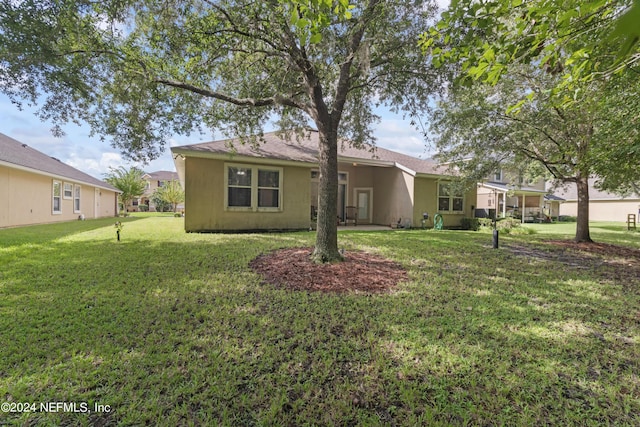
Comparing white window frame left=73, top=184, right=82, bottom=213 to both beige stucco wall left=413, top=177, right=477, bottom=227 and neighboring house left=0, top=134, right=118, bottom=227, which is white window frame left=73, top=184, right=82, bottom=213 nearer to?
neighboring house left=0, top=134, right=118, bottom=227

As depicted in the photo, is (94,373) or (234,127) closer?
(94,373)

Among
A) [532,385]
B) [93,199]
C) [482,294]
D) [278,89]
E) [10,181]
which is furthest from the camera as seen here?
[93,199]

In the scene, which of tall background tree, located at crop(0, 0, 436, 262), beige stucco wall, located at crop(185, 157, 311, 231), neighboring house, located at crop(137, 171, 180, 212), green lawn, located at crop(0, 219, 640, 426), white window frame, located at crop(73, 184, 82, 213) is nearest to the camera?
green lawn, located at crop(0, 219, 640, 426)

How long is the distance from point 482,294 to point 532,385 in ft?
7.75

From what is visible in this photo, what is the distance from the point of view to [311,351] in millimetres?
2766

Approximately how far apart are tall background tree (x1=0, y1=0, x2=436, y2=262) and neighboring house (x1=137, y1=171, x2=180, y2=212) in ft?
103

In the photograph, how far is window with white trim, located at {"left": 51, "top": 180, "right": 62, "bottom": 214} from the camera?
15789 millimetres

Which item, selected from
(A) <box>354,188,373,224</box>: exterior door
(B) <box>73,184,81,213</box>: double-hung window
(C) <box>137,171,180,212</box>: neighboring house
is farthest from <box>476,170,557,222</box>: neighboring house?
(C) <box>137,171,180,212</box>: neighboring house

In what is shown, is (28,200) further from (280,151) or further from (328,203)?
(328,203)

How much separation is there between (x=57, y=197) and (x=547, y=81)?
23.1 m

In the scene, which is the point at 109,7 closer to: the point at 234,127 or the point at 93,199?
A: the point at 234,127

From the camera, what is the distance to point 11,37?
16.1 feet

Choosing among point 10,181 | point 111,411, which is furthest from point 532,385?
point 10,181

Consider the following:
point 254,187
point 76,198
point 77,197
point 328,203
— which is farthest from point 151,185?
point 328,203
